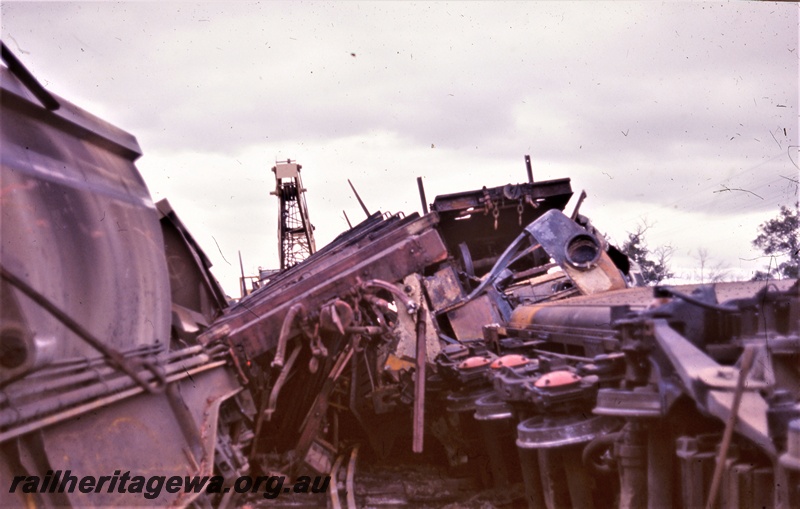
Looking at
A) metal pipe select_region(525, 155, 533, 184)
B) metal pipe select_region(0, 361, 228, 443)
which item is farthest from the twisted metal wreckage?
metal pipe select_region(525, 155, 533, 184)

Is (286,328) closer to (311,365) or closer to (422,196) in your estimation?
(311,365)

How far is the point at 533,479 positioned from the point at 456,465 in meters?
3.43

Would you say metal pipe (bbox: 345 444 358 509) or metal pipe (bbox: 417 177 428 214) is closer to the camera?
metal pipe (bbox: 345 444 358 509)

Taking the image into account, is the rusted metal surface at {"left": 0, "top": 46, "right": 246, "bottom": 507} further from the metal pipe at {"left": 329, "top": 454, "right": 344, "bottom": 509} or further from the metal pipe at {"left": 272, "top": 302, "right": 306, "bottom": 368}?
the metal pipe at {"left": 329, "top": 454, "right": 344, "bottom": 509}

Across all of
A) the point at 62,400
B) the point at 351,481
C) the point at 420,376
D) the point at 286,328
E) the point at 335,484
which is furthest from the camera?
the point at 351,481

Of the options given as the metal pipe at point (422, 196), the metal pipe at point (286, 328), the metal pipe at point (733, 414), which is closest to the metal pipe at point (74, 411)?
the metal pipe at point (286, 328)

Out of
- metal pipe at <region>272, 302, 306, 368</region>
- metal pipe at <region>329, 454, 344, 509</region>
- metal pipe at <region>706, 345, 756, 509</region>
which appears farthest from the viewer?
metal pipe at <region>329, 454, 344, 509</region>

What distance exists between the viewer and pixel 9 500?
2.42 metres

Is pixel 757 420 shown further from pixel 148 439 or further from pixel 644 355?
pixel 148 439

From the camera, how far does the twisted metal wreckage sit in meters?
2.57

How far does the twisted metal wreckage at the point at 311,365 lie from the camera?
2.57 meters

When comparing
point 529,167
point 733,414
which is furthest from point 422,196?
point 733,414

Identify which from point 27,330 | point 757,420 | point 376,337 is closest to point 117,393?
point 27,330

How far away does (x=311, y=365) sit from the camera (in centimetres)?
628
